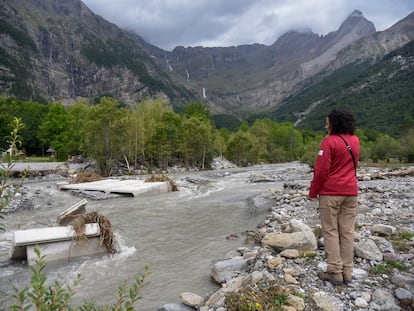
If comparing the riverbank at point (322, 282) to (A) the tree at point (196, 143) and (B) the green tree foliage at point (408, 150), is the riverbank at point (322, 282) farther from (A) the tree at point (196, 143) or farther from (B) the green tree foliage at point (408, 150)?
(A) the tree at point (196, 143)

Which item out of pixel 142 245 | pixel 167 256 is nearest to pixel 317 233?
pixel 167 256

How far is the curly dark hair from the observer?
17.2ft

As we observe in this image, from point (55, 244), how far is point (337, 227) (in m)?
6.90

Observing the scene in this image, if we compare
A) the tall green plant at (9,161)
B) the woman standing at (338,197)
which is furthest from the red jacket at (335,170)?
the tall green plant at (9,161)

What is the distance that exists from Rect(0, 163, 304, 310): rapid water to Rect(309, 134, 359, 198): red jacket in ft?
10.2

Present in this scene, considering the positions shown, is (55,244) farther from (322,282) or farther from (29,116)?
(29,116)

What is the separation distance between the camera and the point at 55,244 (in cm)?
788

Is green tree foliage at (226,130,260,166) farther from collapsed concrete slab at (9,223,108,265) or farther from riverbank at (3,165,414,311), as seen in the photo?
collapsed concrete slab at (9,223,108,265)

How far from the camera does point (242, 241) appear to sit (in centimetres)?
958

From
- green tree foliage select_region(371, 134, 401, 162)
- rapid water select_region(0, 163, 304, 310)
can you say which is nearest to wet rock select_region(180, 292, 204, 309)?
rapid water select_region(0, 163, 304, 310)

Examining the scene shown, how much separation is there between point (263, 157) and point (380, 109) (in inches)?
3226

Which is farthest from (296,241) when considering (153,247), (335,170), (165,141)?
(165,141)

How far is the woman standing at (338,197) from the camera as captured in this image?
507 centimetres

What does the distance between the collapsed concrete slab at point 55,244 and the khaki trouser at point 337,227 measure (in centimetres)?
617
